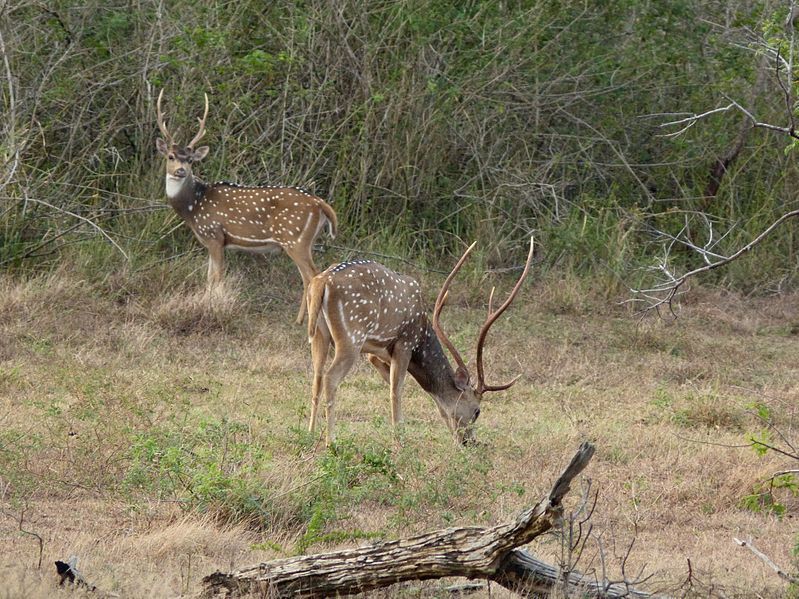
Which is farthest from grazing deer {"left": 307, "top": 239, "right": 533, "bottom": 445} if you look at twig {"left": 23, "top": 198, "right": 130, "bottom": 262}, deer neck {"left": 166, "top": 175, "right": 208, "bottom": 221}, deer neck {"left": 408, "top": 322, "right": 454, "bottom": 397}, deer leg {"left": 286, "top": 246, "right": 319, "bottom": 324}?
deer neck {"left": 166, "top": 175, "right": 208, "bottom": 221}

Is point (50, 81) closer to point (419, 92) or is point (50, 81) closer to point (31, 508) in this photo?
point (419, 92)

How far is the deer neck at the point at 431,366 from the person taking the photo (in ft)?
25.7

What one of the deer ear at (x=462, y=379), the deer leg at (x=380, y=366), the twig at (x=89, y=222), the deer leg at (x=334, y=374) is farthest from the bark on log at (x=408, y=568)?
the twig at (x=89, y=222)

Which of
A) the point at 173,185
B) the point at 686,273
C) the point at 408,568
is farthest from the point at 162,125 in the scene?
the point at 408,568

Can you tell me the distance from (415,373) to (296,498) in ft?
7.75

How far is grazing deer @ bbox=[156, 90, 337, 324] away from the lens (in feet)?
34.9

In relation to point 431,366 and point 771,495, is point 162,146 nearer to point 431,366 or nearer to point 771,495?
point 431,366

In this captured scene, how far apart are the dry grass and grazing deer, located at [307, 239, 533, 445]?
24 centimetres

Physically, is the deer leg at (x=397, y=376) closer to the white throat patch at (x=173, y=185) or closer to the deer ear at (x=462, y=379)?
the deer ear at (x=462, y=379)

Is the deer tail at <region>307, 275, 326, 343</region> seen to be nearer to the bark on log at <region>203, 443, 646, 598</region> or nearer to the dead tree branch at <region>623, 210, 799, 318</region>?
the dead tree branch at <region>623, 210, 799, 318</region>

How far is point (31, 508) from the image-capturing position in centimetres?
563

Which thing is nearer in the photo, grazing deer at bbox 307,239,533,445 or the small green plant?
the small green plant

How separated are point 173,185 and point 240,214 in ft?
1.98

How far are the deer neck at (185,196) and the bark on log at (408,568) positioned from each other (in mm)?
6706
